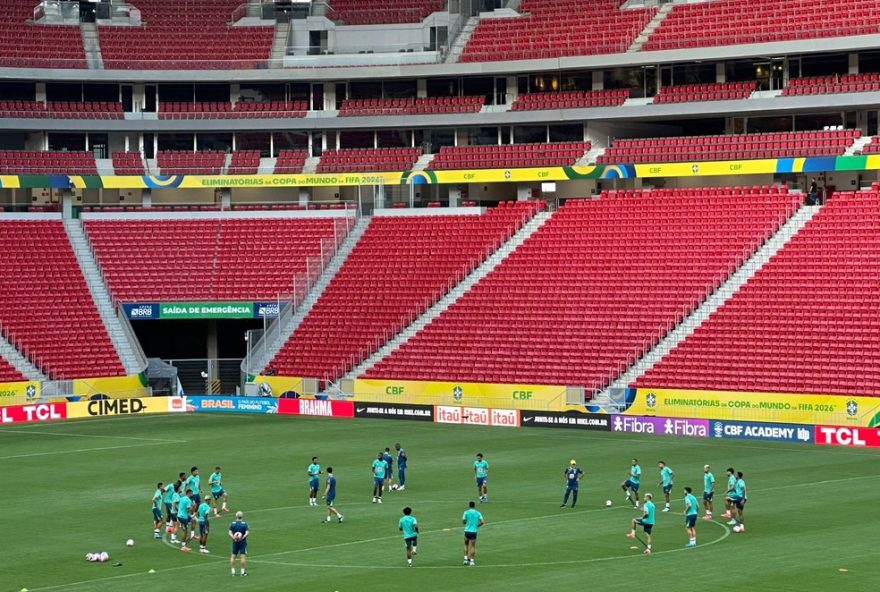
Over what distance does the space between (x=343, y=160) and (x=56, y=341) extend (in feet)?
63.8

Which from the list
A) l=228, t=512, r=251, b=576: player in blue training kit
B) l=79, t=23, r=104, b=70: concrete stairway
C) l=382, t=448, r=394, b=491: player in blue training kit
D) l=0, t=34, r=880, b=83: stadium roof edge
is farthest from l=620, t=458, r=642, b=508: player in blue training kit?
l=79, t=23, r=104, b=70: concrete stairway

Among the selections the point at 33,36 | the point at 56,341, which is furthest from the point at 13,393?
the point at 33,36

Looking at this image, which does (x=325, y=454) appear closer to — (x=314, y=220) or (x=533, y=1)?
(x=314, y=220)

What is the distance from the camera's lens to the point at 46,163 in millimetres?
75938

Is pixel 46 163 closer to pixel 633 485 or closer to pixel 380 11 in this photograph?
pixel 380 11

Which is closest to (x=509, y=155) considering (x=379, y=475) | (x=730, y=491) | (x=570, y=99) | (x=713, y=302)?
(x=570, y=99)

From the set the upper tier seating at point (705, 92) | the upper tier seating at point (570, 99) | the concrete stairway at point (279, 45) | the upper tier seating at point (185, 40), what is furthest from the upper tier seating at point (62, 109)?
the upper tier seating at point (705, 92)

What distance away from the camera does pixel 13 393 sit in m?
60.5

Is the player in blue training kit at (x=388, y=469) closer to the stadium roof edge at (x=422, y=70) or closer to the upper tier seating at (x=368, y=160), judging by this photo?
the stadium roof edge at (x=422, y=70)

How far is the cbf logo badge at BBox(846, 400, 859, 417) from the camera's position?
50.6m

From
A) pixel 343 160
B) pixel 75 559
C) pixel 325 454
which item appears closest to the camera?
pixel 75 559

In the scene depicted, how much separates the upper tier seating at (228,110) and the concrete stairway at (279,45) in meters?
2.22

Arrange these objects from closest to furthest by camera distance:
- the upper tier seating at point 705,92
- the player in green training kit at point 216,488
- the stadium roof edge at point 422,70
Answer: the player in green training kit at point 216,488
the stadium roof edge at point 422,70
the upper tier seating at point 705,92

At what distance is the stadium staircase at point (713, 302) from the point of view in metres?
57.7
